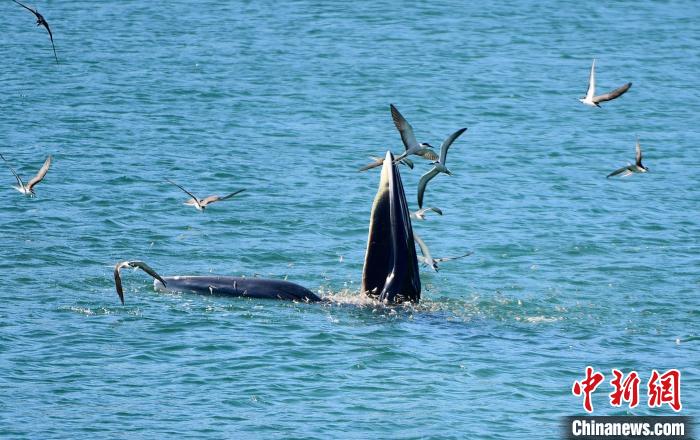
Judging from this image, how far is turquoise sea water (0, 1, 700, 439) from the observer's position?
19.7 m

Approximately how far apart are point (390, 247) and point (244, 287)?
2.82 meters

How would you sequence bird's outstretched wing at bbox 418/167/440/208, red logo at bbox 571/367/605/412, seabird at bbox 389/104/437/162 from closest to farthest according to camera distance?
red logo at bbox 571/367/605/412 → seabird at bbox 389/104/437/162 → bird's outstretched wing at bbox 418/167/440/208

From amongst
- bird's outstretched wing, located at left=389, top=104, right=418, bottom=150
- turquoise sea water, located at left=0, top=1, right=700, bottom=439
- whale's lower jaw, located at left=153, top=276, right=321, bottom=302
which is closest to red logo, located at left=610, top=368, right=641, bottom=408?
turquoise sea water, located at left=0, top=1, right=700, bottom=439

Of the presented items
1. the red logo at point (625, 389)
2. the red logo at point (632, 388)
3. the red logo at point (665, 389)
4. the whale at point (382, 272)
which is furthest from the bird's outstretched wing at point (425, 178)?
the red logo at point (665, 389)

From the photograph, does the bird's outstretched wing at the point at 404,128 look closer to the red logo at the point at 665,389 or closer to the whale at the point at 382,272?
the whale at the point at 382,272

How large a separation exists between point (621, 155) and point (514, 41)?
51.1 feet

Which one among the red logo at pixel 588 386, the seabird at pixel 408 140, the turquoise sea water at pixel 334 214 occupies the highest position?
the seabird at pixel 408 140

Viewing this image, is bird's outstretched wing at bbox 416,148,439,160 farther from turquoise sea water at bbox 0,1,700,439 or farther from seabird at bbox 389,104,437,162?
turquoise sea water at bbox 0,1,700,439

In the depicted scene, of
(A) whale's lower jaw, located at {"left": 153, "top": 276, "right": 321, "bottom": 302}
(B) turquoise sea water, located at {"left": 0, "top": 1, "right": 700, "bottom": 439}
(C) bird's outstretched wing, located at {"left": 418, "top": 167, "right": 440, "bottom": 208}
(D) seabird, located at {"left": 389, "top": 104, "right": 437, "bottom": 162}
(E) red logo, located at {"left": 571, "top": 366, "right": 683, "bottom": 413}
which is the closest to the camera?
(E) red logo, located at {"left": 571, "top": 366, "right": 683, "bottom": 413}

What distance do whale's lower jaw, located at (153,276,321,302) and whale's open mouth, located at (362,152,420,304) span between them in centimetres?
123

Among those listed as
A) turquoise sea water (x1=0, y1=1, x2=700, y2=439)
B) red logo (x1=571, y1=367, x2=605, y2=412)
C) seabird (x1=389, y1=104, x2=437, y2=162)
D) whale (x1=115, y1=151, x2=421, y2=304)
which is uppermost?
seabird (x1=389, y1=104, x2=437, y2=162)

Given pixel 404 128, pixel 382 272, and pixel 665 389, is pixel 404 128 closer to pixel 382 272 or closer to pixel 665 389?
pixel 382 272

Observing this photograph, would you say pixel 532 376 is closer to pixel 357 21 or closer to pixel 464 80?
pixel 464 80

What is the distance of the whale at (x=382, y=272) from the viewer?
21.0m
